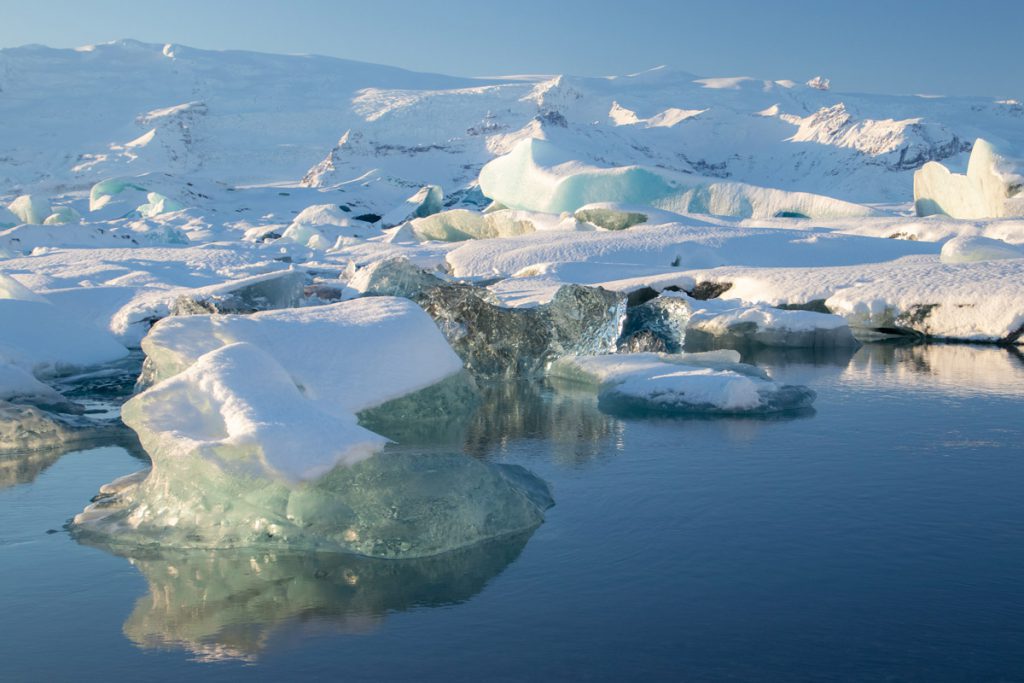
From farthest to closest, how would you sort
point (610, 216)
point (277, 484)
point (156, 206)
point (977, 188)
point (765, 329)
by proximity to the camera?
1. point (156, 206)
2. point (977, 188)
3. point (610, 216)
4. point (765, 329)
5. point (277, 484)

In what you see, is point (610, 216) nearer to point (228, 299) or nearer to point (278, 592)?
point (228, 299)

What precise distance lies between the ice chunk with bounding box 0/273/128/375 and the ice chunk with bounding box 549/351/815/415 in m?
4.63

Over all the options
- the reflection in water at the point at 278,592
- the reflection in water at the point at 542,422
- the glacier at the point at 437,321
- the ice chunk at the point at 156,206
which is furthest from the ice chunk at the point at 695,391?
the ice chunk at the point at 156,206

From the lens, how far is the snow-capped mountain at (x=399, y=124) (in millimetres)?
52188

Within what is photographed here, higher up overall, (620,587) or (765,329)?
(620,587)

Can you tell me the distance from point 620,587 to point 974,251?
12184 millimetres

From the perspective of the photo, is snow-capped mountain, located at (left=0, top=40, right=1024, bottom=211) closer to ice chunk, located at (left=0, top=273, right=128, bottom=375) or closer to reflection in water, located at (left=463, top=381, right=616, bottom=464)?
ice chunk, located at (left=0, top=273, right=128, bottom=375)

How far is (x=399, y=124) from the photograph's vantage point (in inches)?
2707

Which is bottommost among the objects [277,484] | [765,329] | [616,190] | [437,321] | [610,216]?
[765,329]

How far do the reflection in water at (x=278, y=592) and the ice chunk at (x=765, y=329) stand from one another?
24.2 feet

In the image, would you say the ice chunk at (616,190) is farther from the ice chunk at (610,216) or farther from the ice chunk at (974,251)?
the ice chunk at (974,251)

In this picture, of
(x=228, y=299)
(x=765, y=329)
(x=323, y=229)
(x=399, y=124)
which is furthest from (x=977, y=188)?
(x=399, y=124)

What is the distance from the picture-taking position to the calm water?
2865mm

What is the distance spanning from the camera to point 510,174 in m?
25.0
